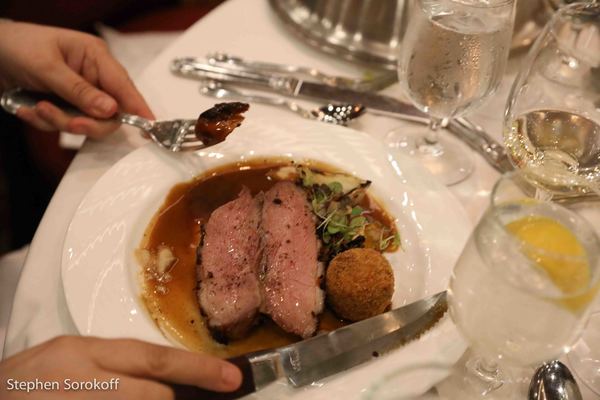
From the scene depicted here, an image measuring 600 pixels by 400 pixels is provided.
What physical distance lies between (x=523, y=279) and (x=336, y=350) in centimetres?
35

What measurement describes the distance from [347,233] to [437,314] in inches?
11.8

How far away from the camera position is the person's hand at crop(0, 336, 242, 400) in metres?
0.80

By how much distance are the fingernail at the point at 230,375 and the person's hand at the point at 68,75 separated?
2.55 feet

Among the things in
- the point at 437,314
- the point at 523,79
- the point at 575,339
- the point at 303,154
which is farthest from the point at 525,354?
the point at 303,154

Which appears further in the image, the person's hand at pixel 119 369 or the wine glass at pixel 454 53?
the wine glass at pixel 454 53

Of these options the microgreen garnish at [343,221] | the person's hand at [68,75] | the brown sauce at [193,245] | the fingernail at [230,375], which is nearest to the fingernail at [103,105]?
the person's hand at [68,75]

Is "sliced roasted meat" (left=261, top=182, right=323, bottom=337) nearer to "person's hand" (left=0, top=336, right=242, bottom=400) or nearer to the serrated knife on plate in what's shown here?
the serrated knife on plate

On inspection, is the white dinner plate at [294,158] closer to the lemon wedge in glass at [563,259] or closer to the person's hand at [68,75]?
the person's hand at [68,75]

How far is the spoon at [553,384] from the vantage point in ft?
3.20

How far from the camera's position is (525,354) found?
844mm

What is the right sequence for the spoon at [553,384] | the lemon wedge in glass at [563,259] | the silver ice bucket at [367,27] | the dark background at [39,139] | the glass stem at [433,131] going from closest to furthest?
the lemon wedge in glass at [563,259], the spoon at [553,384], the glass stem at [433,131], the silver ice bucket at [367,27], the dark background at [39,139]

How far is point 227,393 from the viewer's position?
87cm

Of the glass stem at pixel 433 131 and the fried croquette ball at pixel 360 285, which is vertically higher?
the glass stem at pixel 433 131

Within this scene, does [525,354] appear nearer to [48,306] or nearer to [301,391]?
[301,391]
